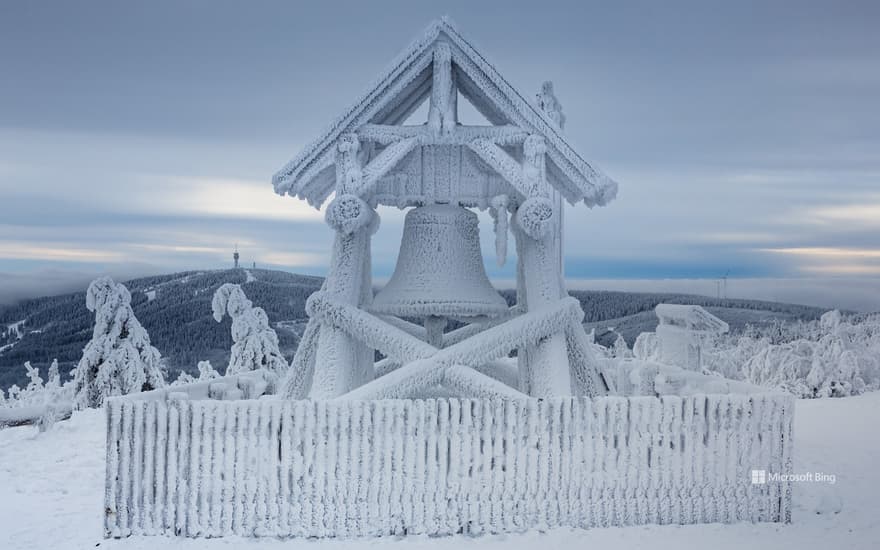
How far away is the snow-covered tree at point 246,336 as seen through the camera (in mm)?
24000

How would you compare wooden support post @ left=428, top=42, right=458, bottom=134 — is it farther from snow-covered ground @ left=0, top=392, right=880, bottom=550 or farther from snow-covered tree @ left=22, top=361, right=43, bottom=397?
snow-covered tree @ left=22, top=361, right=43, bottom=397

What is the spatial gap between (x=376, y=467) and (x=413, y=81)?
5475 millimetres

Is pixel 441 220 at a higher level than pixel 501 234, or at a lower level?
higher

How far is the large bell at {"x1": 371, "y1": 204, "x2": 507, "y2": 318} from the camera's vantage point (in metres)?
A: 10.8

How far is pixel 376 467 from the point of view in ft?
27.5

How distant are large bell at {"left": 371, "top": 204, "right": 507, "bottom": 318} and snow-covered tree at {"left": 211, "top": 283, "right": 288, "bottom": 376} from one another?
45.3 ft

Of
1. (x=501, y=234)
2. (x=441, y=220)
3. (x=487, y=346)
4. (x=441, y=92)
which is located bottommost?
(x=487, y=346)

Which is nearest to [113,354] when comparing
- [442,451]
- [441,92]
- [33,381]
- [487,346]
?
[33,381]

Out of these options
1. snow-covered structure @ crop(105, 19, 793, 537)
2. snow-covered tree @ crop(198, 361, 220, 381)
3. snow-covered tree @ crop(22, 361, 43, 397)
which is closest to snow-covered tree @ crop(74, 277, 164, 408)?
snow-covered tree @ crop(198, 361, 220, 381)

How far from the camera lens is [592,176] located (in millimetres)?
10445

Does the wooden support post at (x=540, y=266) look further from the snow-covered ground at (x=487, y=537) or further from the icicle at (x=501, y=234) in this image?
the snow-covered ground at (x=487, y=537)

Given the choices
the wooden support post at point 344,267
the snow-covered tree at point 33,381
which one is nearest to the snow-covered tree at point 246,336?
the snow-covered tree at point 33,381

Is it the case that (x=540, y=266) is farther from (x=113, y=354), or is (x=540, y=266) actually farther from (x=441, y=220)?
(x=113, y=354)

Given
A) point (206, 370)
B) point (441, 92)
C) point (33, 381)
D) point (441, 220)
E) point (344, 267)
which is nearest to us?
point (344, 267)
